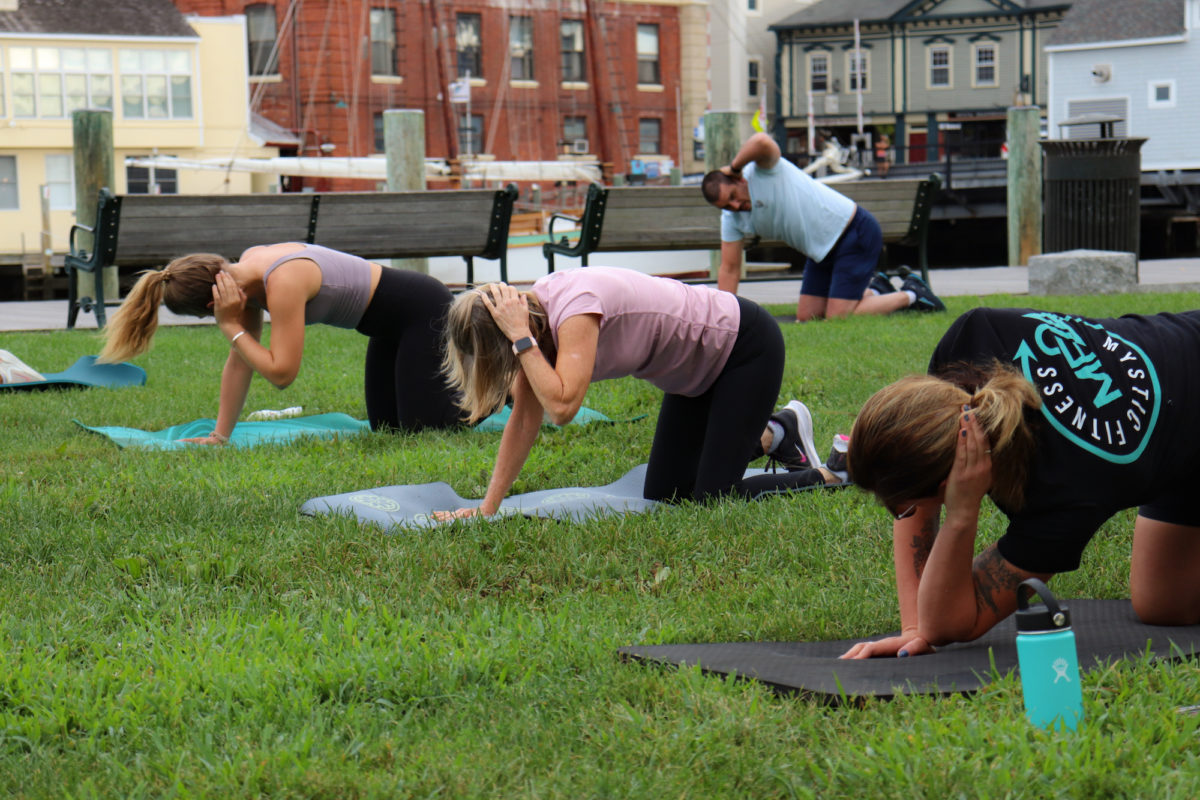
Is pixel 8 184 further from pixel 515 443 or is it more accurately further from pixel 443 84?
pixel 515 443

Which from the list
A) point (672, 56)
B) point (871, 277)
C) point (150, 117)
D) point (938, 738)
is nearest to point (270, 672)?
point (938, 738)

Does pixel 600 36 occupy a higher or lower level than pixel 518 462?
higher

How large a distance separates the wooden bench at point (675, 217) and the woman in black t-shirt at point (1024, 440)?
8.26 metres

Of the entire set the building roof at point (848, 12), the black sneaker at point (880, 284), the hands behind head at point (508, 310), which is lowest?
the black sneaker at point (880, 284)

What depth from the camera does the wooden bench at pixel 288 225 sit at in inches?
413

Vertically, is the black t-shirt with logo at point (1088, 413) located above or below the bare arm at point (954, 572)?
above

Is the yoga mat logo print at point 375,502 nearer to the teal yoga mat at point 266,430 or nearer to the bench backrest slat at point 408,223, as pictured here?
the teal yoga mat at point 266,430

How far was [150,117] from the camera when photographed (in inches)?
1512

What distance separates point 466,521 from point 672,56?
43934 mm

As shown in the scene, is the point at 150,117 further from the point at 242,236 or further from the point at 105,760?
the point at 105,760

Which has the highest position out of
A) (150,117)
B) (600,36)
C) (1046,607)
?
(600,36)

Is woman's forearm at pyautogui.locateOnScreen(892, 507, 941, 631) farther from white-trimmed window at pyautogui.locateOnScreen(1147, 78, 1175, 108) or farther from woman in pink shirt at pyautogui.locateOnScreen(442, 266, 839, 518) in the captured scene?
white-trimmed window at pyautogui.locateOnScreen(1147, 78, 1175, 108)

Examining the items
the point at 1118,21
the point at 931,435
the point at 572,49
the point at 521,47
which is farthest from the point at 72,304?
the point at 1118,21

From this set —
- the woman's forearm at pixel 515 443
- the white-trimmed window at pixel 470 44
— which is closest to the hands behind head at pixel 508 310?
the woman's forearm at pixel 515 443
